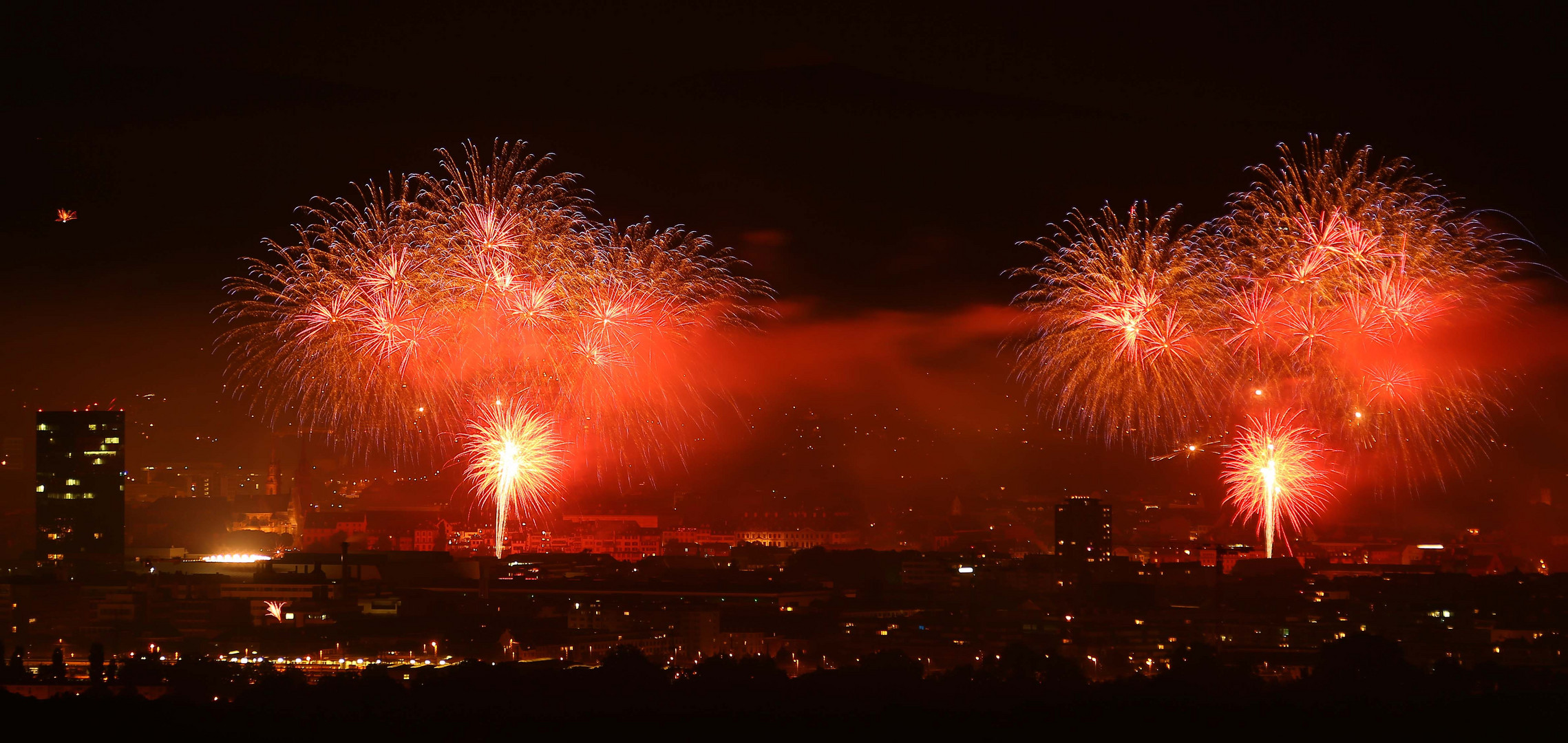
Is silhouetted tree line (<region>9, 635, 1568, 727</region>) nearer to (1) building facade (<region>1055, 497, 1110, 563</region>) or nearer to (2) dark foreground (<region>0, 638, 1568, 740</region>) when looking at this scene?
(2) dark foreground (<region>0, 638, 1568, 740</region>)

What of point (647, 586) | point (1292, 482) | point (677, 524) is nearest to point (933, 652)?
point (1292, 482)

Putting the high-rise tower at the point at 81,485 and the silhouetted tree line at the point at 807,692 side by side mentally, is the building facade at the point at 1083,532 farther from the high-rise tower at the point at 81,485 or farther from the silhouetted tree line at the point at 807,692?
the high-rise tower at the point at 81,485

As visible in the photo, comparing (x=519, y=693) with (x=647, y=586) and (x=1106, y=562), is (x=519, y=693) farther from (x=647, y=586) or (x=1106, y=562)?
(x=1106, y=562)

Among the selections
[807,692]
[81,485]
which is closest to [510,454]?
[807,692]

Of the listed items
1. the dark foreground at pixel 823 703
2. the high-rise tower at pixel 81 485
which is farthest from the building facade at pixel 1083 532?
the high-rise tower at pixel 81 485

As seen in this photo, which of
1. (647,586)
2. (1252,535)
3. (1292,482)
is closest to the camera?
(1292,482)

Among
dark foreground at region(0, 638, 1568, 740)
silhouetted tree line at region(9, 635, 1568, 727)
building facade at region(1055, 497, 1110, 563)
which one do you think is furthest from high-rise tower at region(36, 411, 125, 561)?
building facade at region(1055, 497, 1110, 563)

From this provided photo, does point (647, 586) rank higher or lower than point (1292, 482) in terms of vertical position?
lower

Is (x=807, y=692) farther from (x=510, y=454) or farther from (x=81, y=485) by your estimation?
(x=81, y=485)
